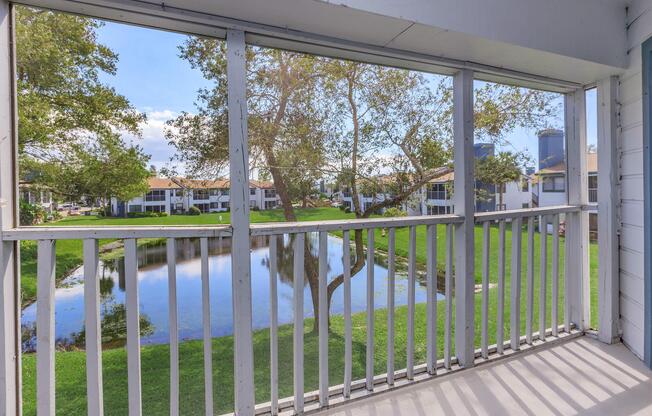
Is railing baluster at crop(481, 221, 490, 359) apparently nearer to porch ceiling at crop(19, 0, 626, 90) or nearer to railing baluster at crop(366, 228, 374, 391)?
railing baluster at crop(366, 228, 374, 391)

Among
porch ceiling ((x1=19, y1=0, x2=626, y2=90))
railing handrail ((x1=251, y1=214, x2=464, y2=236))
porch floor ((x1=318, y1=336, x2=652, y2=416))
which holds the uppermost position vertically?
porch ceiling ((x1=19, y1=0, x2=626, y2=90))

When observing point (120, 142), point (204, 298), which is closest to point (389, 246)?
point (204, 298)

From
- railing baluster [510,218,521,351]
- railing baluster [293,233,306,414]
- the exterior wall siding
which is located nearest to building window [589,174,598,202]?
the exterior wall siding

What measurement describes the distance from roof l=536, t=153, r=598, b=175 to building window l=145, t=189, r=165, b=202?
7.34ft

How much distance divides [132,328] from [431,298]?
1412 millimetres

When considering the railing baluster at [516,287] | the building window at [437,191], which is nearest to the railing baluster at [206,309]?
the building window at [437,191]

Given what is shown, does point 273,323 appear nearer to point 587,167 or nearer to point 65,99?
point 65,99

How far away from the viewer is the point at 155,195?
1.35 meters

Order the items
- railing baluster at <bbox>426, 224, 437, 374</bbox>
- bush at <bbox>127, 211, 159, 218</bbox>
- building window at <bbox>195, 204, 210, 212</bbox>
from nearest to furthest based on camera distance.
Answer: bush at <bbox>127, 211, 159, 218</bbox> < building window at <bbox>195, 204, 210, 212</bbox> < railing baluster at <bbox>426, 224, 437, 374</bbox>

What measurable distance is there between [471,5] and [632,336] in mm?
2148

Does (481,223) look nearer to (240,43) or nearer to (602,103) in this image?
(602,103)

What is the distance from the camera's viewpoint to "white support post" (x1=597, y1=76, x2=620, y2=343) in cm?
204

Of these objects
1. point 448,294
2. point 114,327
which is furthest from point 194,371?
point 448,294

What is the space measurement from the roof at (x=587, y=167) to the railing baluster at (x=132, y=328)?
2370 mm
